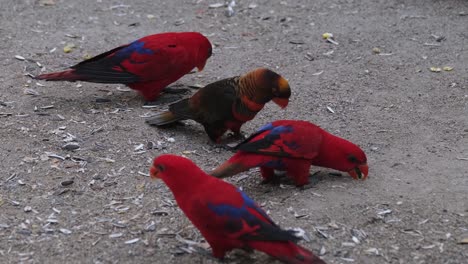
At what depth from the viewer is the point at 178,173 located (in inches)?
155

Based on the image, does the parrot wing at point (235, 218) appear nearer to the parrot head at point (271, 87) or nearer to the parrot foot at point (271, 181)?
the parrot foot at point (271, 181)

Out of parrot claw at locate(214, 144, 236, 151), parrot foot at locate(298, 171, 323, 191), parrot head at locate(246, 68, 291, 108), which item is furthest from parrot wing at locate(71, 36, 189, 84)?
parrot foot at locate(298, 171, 323, 191)

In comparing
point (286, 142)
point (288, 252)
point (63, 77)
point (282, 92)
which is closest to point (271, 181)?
point (286, 142)

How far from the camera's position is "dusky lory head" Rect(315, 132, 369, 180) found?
4840mm

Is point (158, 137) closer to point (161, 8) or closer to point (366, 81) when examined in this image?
point (366, 81)

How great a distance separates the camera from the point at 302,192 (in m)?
4.77

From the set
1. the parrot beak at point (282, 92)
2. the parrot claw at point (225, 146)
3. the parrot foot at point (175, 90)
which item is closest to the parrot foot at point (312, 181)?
the parrot beak at point (282, 92)

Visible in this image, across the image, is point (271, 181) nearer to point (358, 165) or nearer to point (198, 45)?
point (358, 165)

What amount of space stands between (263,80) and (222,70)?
174cm

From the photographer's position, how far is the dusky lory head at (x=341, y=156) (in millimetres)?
4840

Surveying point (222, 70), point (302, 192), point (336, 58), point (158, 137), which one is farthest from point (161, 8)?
point (302, 192)

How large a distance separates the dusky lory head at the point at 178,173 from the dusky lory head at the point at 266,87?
1.49 meters

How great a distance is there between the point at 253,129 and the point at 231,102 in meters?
0.57

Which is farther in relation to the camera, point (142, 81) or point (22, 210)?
point (142, 81)
